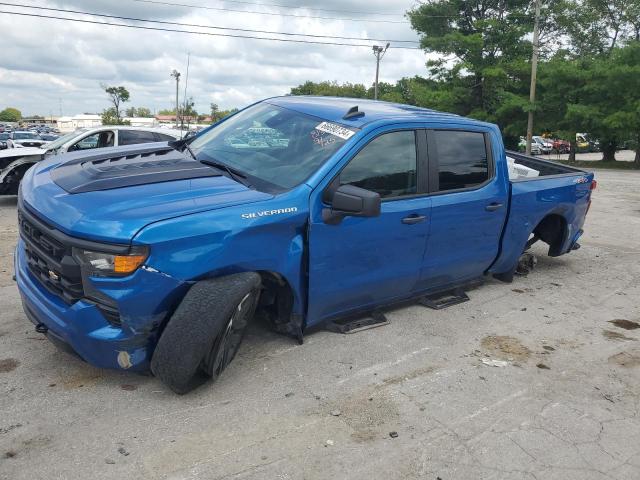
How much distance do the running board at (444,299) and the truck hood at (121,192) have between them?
221 centimetres

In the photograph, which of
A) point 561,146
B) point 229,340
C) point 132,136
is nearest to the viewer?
point 229,340

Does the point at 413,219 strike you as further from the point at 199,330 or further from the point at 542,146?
the point at 542,146

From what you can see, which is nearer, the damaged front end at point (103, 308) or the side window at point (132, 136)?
the damaged front end at point (103, 308)

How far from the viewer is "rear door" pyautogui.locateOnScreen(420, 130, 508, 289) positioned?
4.45 meters

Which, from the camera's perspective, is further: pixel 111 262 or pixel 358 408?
pixel 358 408

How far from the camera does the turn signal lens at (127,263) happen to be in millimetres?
2902

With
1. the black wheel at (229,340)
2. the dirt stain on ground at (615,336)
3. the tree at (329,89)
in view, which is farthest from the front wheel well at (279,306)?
the tree at (329,89)

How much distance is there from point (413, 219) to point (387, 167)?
442 millimetres

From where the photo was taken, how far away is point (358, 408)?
3.31m

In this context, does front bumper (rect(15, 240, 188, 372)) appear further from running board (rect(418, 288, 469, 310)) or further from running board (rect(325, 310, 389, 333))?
running board (rect(418, 288, 469, 310))

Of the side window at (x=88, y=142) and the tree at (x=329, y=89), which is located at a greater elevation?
A: the tree at (x=329, y=89)

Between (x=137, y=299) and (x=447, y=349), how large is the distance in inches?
94.3

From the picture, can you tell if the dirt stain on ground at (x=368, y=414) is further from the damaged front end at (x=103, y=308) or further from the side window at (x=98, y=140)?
the side window at (x=98, y=140)

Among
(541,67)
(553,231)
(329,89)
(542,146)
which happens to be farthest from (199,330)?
(329,89)
